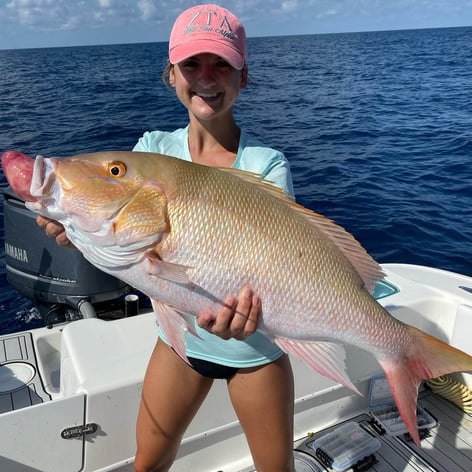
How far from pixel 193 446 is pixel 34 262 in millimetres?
1873

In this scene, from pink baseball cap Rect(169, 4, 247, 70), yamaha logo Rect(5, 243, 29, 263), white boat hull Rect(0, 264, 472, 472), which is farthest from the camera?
yamaha logo Rect(5, 243, 29, 263)

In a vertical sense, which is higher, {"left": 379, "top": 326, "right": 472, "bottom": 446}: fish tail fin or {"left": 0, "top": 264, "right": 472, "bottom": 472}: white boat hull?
{"left": 379, "top": 326, "right": 472, "bottom": 446}: fish tail fin

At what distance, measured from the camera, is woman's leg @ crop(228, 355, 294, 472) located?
1845 mm

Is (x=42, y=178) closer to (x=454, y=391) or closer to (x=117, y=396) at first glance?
(x=117, y=396)

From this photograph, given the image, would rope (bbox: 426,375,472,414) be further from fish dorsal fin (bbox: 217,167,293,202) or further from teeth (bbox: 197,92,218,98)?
teeth (bbox: 197,92,218,98)

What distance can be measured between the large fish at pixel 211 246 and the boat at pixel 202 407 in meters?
0.37

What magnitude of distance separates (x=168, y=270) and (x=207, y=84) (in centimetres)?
81

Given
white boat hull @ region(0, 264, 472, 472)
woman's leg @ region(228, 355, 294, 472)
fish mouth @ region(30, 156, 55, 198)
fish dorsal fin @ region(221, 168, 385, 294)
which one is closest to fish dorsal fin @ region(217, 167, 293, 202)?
fish dorsal fin @ region(221, 168, 385, 294)

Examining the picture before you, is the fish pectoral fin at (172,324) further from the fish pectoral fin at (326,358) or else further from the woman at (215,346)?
the fish pectoral fin at (326,358)

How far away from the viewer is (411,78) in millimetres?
26938

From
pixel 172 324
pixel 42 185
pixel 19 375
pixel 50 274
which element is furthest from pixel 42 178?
pixel 50 274

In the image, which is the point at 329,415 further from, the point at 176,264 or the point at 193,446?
the point at 176,264

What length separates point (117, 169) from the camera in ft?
5.24

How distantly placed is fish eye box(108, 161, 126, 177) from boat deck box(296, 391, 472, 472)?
2.07m
